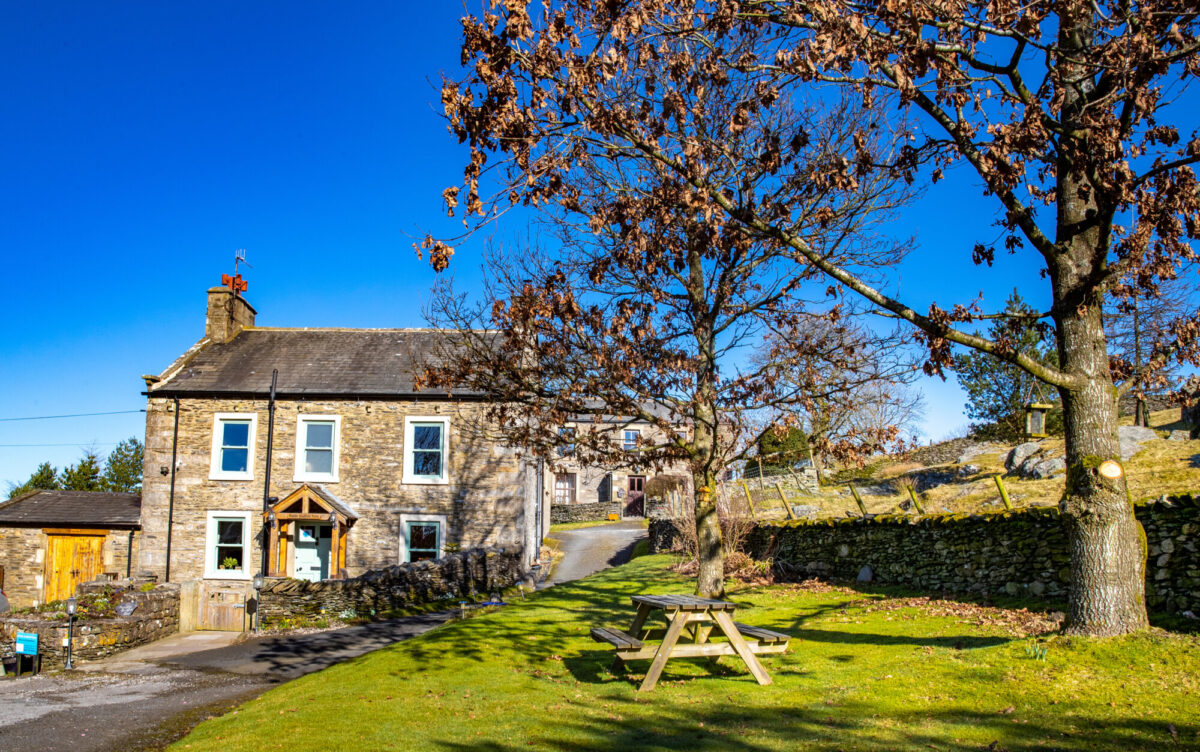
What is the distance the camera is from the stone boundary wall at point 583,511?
163 feet

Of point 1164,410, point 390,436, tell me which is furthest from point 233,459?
point 1164,410

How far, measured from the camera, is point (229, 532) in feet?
80.6

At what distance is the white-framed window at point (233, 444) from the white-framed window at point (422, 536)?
5.29 m

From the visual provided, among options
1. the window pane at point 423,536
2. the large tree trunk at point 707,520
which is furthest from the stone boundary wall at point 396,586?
the large tree trunk at point 707,520

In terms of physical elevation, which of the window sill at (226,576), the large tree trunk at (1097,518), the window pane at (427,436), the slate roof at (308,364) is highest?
the slate roof at (308,364)

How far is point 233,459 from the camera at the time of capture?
25047mm

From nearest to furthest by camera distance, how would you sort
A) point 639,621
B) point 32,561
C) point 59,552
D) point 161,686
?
point 639,621 < point 161,686 < point 32,561 < point 59,552

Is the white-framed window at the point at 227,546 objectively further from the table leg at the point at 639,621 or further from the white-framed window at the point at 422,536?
the table leg at the point at 639,621

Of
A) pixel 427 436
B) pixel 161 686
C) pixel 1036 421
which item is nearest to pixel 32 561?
pixel 427 436

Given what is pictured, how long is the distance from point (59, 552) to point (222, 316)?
30.5 ft

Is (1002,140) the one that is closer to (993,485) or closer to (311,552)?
(993,485)

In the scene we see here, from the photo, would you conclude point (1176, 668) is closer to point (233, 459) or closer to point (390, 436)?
point (390, 436)

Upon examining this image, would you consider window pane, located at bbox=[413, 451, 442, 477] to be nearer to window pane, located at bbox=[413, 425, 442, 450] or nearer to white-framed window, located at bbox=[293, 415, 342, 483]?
window pane, located at bbox=[413, 425, 442, 450]

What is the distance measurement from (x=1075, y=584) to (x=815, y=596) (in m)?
8.55
